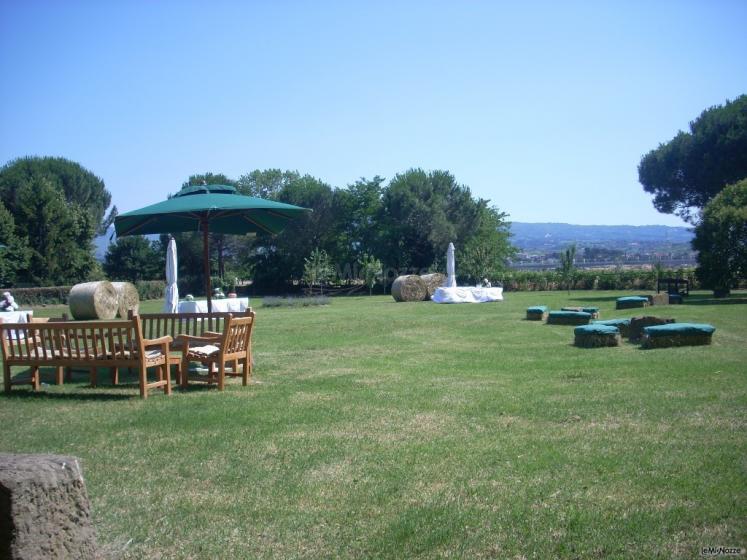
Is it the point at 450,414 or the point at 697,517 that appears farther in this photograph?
the point at 450,414

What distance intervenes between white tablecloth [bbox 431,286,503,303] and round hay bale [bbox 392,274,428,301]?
208cm

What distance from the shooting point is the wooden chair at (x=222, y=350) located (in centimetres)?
860

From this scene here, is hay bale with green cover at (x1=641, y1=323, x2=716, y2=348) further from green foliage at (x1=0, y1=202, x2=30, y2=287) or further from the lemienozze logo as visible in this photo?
green foliage at (x1=0, y1=202, x2=30, y2=287)

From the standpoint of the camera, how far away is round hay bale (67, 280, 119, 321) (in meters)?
25.5

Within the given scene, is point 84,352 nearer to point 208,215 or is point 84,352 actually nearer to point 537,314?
point 208,215

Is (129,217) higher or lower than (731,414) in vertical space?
higher

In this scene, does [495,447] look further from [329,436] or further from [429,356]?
[429,356]

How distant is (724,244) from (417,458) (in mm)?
25908

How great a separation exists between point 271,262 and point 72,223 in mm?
14780

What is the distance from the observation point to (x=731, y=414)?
6242 millimetres

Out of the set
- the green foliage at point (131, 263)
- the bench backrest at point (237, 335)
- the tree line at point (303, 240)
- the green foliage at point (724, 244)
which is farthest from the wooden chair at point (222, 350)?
the green foliage at point (131, 263)

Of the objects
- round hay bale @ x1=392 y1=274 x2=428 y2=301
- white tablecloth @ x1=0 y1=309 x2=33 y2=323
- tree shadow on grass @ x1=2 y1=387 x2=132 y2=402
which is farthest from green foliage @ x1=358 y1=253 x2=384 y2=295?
tree shadow on grass @ x1=2 y1=387 x2=132 y2=402

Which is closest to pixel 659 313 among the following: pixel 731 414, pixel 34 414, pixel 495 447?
pixel 731 414

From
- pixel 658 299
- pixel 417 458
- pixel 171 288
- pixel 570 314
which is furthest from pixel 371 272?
pixel 417 458
